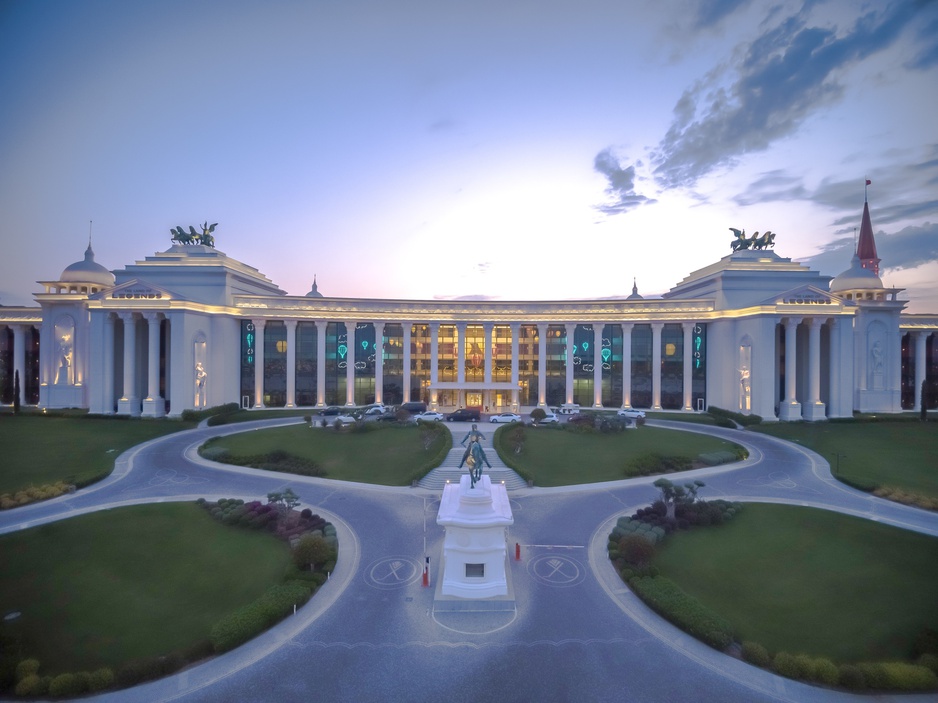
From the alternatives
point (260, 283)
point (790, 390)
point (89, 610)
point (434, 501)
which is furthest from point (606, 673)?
point (260, 283)

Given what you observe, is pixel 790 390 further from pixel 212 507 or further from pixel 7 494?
pixel 7 494

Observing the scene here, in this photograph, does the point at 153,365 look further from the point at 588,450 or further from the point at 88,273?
the point at 588,450

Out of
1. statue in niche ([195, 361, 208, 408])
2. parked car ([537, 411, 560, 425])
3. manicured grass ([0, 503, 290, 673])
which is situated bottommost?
manicured grass ([0, 503, 290, 673])

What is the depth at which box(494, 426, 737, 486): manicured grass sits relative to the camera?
137 feet

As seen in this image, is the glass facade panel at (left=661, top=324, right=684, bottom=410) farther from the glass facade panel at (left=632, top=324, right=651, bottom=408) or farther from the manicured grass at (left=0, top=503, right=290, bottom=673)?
the manicured grass at (left=0, top=503, right=290, bottom=673)

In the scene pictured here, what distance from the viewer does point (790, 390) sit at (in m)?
65.2

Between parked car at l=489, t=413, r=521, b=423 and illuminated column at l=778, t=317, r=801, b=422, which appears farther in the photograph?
illuminated column at l=778, t=317, r=801, b=422

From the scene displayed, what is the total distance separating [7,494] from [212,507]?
1597cm

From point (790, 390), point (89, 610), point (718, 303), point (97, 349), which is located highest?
point (718, 303)

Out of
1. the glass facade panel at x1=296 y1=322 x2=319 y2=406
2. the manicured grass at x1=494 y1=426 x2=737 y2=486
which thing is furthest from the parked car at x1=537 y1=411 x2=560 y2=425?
the glass facade panel at x1=296 y1=322 x2=319 y2=406

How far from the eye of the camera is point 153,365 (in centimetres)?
6431

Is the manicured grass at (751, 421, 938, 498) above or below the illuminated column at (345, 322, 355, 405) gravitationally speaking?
below

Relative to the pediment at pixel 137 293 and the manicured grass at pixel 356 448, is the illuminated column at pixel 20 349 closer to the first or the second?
the pediment at pixel 137 293

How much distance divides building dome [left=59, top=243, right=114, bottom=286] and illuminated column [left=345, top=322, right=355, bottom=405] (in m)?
39.1
